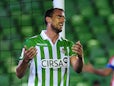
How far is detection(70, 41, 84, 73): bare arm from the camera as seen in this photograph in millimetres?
3033

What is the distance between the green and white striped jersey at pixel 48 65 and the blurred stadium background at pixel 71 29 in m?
1.50

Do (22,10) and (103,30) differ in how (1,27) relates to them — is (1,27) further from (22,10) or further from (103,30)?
(103,30)

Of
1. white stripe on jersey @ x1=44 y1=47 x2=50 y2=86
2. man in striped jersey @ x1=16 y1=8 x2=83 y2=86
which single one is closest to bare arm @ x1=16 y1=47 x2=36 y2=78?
man in striped jersey @ x1=16 y1=8 x2=83 y2=86

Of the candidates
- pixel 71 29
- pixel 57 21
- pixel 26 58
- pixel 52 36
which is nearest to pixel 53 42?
pixel 52 36

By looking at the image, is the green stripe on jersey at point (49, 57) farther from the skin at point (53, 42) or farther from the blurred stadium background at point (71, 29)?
the blurred stadium background at point (71, 29)

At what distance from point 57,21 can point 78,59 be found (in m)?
0.29

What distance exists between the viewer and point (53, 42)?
3.26 m

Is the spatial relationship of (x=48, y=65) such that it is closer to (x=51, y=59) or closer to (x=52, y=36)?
(x=51, y=59)

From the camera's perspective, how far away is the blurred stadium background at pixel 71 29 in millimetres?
4754

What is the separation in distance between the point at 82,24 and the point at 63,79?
5.65 feet

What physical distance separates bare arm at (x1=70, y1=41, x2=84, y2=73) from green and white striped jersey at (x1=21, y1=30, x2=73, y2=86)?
5cm

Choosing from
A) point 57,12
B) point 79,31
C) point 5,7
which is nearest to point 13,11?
point 5,7

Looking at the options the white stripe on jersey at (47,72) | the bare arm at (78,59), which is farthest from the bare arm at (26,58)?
the bare arm at (78,59)

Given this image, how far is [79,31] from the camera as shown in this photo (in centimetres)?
482
